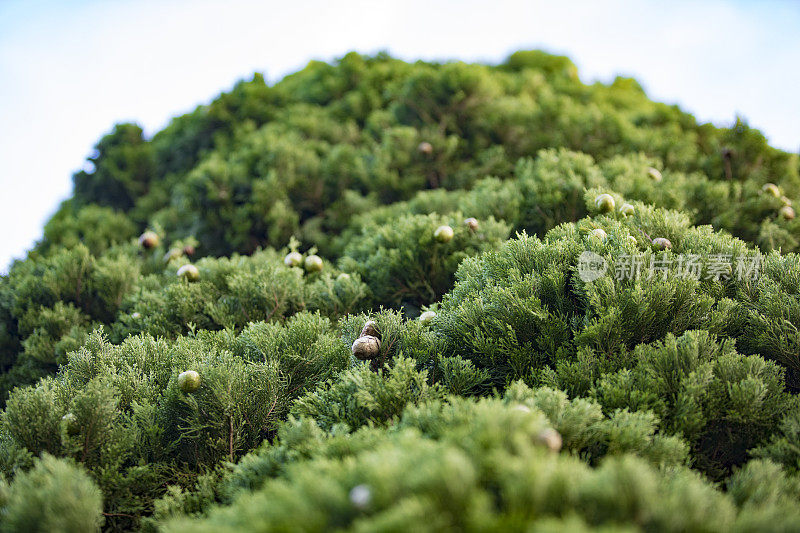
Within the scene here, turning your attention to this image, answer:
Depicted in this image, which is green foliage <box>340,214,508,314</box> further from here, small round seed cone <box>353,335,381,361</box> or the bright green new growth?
small round seed cone <box>353,335,381,361</box>

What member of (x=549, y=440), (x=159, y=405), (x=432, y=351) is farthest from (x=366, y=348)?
(x=549, y=440)

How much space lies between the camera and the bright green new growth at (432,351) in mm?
1892

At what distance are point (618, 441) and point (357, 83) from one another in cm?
813

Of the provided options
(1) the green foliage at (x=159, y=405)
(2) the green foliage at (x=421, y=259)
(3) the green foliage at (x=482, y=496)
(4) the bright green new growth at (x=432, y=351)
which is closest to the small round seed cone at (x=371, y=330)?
(4) the bright green new growth at (x=432, y=351)

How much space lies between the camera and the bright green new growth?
6.21 ft

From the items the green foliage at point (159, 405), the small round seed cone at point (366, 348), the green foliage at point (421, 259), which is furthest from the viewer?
the green foliage at point (421, 259)

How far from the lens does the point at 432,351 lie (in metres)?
3.35

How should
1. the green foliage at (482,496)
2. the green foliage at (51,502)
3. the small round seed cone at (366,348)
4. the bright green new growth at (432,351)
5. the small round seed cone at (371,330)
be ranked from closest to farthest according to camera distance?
the green foliage at (482,496), the bright green new growth at (432,351), the green foliage at (51,502), the small round seed cone at (366,348), the small round seed cone at (371,330)

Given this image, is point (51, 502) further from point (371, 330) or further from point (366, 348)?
point (371, 330)

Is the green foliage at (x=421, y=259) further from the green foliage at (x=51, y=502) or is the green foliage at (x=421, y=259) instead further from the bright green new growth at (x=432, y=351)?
the green foliage at (x=51, y=502)

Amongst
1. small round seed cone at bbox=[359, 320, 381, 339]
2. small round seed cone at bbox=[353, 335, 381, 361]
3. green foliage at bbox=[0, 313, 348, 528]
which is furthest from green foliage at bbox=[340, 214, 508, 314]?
small round seed cone at bbox=[353, 335, 381, 361]

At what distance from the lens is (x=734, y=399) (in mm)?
2715

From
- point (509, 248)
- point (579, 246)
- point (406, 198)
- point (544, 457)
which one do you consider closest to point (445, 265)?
point (509, 248)

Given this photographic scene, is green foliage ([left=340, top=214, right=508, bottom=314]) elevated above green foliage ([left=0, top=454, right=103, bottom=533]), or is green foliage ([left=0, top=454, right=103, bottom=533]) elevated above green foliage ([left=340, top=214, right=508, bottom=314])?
green foliage ([left=340, top=214, right=508, bottom=314])
